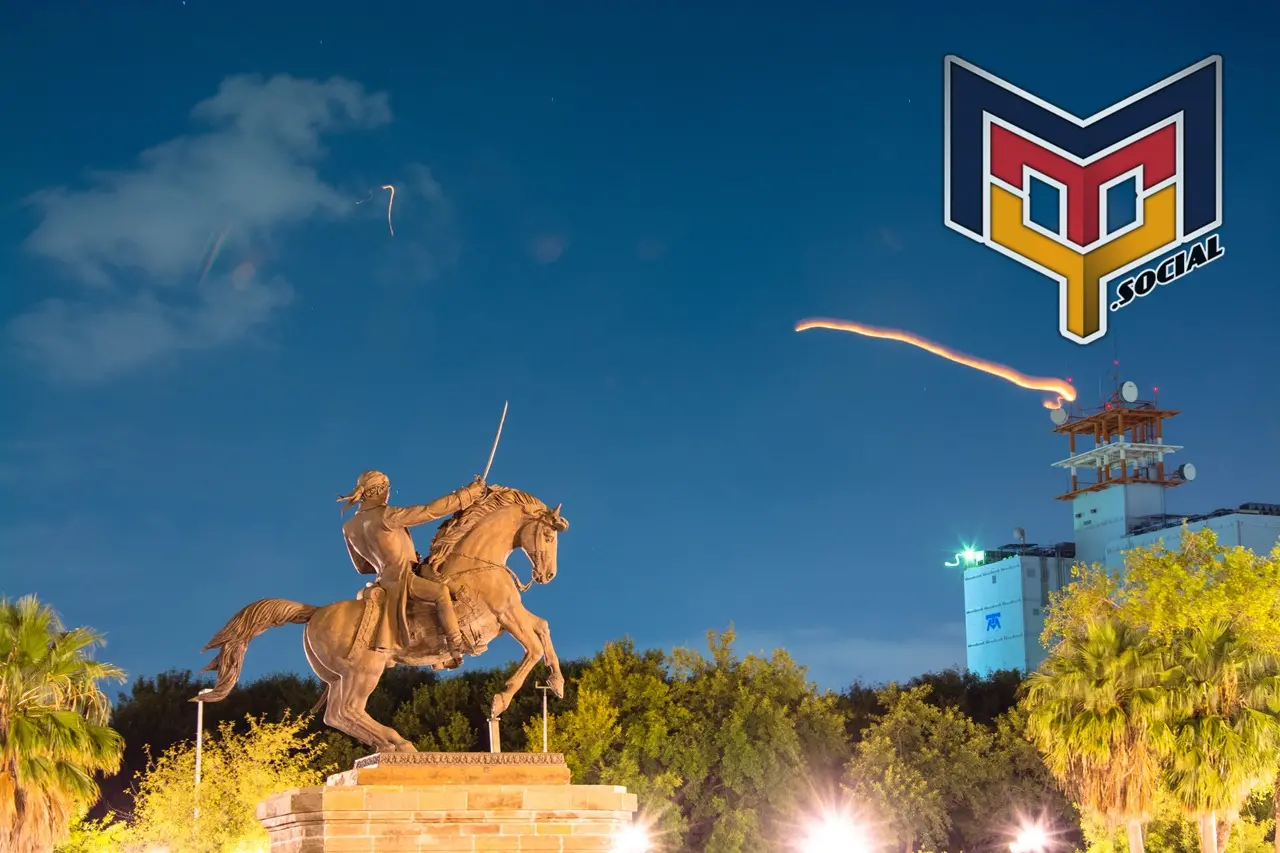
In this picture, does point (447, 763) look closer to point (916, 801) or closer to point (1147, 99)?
point (1147, 99)

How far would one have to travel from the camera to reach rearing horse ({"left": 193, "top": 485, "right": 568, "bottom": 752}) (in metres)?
15.5

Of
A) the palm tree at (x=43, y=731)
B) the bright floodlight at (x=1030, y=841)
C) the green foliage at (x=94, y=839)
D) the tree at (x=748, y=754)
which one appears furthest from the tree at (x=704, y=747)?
the palm tree at (x=43, y=731)

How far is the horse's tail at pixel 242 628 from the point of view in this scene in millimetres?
15648

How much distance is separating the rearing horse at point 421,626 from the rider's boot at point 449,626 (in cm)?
10

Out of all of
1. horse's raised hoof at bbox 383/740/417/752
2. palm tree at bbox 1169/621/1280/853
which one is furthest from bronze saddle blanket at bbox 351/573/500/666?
palm tree at bbox 1169/621/1280/853

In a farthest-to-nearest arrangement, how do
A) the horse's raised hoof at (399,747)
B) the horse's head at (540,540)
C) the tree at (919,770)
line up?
1. the tree at (919,770)
2. the horse's head at (540,540)
3. the horse's raised hoof at (399,747)

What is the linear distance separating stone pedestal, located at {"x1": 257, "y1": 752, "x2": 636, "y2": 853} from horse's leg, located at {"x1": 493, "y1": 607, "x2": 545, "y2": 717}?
84 cm

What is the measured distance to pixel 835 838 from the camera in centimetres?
4097

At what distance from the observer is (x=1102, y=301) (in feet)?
76.9

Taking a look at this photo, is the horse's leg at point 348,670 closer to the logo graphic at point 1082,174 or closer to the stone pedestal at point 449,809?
the stone pedestal at point 449,809

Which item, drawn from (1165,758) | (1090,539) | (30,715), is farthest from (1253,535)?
(30,715)

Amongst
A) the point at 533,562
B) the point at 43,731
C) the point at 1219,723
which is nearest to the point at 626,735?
the point at 1219,723

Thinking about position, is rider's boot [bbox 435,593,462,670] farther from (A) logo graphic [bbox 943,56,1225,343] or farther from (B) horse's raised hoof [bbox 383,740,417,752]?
(A) logo graphic [bbox 943,56,1225,343]

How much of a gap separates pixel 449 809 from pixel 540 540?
3096mm
